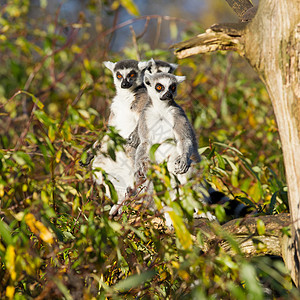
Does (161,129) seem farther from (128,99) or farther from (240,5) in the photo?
(240,5)

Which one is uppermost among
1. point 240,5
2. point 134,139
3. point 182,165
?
point 240,5

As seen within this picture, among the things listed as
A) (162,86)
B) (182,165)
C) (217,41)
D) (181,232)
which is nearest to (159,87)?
(162,86)

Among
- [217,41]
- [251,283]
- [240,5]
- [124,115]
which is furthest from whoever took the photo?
[124,115]

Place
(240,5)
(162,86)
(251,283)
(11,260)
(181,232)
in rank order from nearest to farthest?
(251,283), (11,260), (181,232), (240,5), (162,86)

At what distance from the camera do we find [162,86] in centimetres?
314

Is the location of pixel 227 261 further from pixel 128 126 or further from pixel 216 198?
pixel 128 126

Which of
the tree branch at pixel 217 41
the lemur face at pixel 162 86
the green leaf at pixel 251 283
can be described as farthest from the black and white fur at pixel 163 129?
the green leaf at pixel 251 283

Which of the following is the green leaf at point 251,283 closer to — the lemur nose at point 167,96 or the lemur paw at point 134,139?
the lemur nose at point 167,96

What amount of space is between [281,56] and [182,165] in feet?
3.79

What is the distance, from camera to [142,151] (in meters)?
3.13

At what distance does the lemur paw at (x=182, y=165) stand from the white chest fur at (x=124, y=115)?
27.0 inches

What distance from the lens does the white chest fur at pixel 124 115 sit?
349cm

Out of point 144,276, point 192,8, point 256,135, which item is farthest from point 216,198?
point 192,8

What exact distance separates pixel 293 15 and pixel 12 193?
7.41 ft
